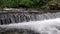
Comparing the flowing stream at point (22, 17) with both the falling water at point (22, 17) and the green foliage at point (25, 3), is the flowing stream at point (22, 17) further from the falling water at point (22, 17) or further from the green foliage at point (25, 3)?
the green foliage at point (25, 3)

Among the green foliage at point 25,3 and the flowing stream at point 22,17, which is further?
the green foliage at point 25,3

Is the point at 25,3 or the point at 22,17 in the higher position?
the point at 25,3

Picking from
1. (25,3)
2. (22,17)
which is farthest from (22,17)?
(25,3)

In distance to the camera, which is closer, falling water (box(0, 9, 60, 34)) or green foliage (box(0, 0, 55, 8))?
falling water (box(0, 9, 60, 34))

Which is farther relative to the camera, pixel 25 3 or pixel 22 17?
pixel 25 3

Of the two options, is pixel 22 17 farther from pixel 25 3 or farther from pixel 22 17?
pixel 25 3

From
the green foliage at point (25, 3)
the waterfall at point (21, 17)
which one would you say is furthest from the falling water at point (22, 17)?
the green foliage at point (25, 3)

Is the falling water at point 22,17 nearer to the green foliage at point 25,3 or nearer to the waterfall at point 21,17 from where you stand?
the waterfall at point 21,17

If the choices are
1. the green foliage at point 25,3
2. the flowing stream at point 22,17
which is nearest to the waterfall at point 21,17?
the flowing stream at point 22,17

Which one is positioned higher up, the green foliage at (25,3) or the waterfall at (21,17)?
the green foliage at (25,3)

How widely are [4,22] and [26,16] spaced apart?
1.68 m

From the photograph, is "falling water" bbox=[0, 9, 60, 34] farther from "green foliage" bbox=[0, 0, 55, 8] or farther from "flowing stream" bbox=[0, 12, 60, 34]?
"green foliage" bbox=[0, 0, 55, 8]

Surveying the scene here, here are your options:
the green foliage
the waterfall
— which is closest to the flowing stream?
the waterfall

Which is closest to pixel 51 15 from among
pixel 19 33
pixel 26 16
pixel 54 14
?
pixel 54 14
